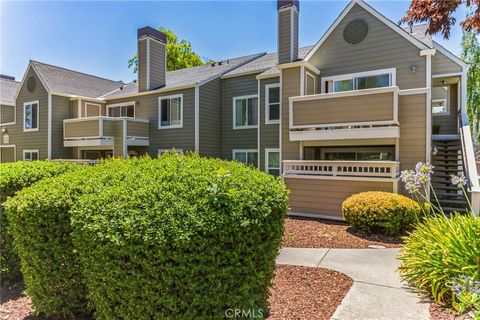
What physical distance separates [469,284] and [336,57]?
10284 mm

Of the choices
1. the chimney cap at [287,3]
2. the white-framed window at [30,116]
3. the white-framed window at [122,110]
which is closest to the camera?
the chimney cap at [287,3]

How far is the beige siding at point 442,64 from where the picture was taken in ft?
35.7

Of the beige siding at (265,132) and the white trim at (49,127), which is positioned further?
the white trim at (49,127)

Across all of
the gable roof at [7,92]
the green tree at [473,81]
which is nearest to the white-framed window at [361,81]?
the green tree at [473,81]

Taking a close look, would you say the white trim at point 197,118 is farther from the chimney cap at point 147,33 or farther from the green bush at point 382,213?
the green bush at point 382,213

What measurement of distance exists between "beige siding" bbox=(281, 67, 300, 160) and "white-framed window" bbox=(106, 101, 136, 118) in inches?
385

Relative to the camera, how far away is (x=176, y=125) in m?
15.9

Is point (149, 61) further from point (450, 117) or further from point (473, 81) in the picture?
point (473, 81)

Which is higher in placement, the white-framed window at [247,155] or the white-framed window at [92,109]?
the white-framed window at [92,109]

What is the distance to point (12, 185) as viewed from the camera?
183 inches

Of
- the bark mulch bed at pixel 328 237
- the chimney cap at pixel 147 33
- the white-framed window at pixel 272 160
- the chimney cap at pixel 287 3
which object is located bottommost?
the bark mulch bed at pixel 328 237

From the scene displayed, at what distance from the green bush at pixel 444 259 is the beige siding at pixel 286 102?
22.4ft

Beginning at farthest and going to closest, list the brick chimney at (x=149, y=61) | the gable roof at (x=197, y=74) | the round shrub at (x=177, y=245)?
the brick chimney at (x=149, y=61)
the gable roof at (x=197, y=74)
the round shrub at (x=177, y=245)

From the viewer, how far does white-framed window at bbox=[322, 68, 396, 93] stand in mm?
10922
